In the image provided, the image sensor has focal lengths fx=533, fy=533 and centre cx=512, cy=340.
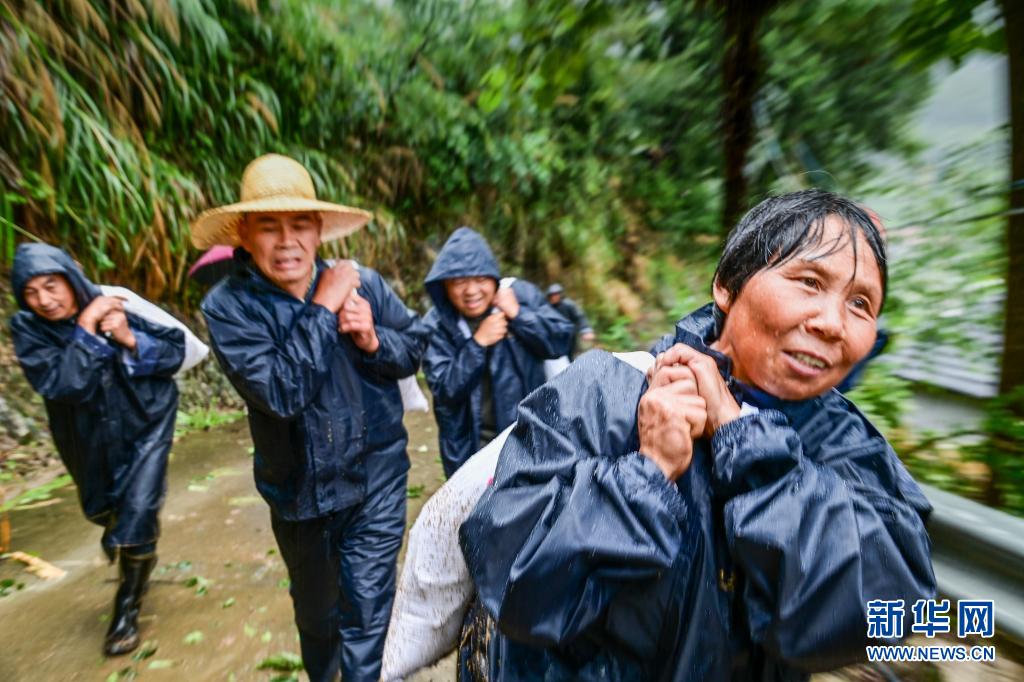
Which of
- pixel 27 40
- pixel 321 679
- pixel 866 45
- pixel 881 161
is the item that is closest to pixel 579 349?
pixel 881 161

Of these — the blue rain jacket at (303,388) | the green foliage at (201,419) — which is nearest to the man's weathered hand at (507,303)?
the blue rain jacket at (303,388)

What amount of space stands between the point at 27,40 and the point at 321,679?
5.06 meters

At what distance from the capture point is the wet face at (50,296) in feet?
9.35

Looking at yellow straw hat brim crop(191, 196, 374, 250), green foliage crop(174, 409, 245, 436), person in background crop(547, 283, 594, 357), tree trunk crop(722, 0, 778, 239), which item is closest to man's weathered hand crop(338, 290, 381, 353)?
yellow straw hat brim crop(191, 196, 374, 250)

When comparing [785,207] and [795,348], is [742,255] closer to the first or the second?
[785,207]

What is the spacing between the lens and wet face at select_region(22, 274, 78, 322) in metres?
2.85

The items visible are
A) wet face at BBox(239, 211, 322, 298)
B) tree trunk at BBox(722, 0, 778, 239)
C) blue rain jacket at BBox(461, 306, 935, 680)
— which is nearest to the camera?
blue rain jacket at BBox(461, 306, 935, 680)

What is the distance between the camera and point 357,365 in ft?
7.82

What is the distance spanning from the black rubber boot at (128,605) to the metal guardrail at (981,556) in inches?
146

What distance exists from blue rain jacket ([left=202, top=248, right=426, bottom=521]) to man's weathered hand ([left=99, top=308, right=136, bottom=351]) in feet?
3.92

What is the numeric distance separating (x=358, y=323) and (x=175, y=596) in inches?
98.7

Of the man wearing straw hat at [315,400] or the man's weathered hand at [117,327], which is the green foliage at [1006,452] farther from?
the man's weathered hand at [117,327]

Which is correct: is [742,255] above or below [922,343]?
above

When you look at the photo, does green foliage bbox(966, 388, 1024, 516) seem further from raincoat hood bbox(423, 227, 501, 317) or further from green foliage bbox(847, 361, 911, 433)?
raincoat hood bbox(423, 227, 501, 317)
